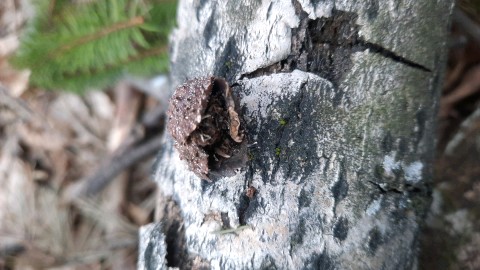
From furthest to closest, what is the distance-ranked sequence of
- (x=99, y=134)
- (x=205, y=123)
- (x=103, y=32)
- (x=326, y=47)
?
1. (x=99, y=134)
2. (x=103, y=32)
3. (x=326, y=47)
4. (x=205, y=123)

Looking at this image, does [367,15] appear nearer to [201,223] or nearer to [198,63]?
[198,63]

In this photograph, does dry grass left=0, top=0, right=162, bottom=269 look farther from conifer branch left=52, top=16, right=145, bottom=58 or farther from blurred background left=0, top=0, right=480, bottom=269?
conifer branch left=52, top=16, right=145, bottom=58


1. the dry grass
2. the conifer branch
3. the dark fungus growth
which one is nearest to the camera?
the dark fungus growth

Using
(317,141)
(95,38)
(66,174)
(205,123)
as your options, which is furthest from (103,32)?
(66,174)

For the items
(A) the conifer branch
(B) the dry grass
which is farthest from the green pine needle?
(B) the dry grass

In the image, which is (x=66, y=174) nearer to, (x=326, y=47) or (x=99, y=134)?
(x=99, y=134)

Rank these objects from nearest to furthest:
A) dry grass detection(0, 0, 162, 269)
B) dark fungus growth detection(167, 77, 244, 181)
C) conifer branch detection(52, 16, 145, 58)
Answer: dark fungus growth detection(167, 77, 244, 181) < conifer branch detection(52, 16, 145, 58) < dry grass detection(0, 0, 162, 269)
